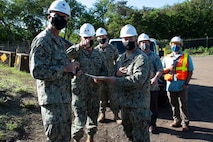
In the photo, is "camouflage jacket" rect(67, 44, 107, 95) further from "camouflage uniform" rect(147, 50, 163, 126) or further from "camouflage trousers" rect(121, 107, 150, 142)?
"camouflage uniform" rect(147, 50, 163, 126)

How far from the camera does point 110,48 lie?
7.11 metres

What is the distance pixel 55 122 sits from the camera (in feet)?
11.0

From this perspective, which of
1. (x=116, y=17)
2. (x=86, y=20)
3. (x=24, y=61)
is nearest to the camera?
(x=24, y=61)

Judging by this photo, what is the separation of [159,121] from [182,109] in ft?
2.98

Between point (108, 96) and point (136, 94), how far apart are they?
3.04 metres

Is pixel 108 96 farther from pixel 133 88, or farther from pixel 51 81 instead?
pixel 51 81

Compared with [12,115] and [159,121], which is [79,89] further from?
[159,121]

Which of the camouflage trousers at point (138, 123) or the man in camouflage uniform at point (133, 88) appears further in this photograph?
the camouflage trousers at point (138, 123)

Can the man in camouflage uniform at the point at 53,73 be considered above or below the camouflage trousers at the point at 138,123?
above

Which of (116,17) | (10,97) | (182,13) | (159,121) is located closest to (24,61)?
(10,97)

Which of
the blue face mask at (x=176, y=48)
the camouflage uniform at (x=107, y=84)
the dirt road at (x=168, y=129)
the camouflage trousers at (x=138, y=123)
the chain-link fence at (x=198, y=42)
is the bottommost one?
the dirt road at (x=168, y=129)

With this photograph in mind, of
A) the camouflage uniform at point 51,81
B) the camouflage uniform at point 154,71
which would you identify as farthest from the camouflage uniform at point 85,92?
the camouflage uniform at point 51,81

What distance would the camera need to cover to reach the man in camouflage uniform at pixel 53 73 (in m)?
3.28

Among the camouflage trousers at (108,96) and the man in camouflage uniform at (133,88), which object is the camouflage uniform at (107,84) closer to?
the camouflage trousers at (108,96)
